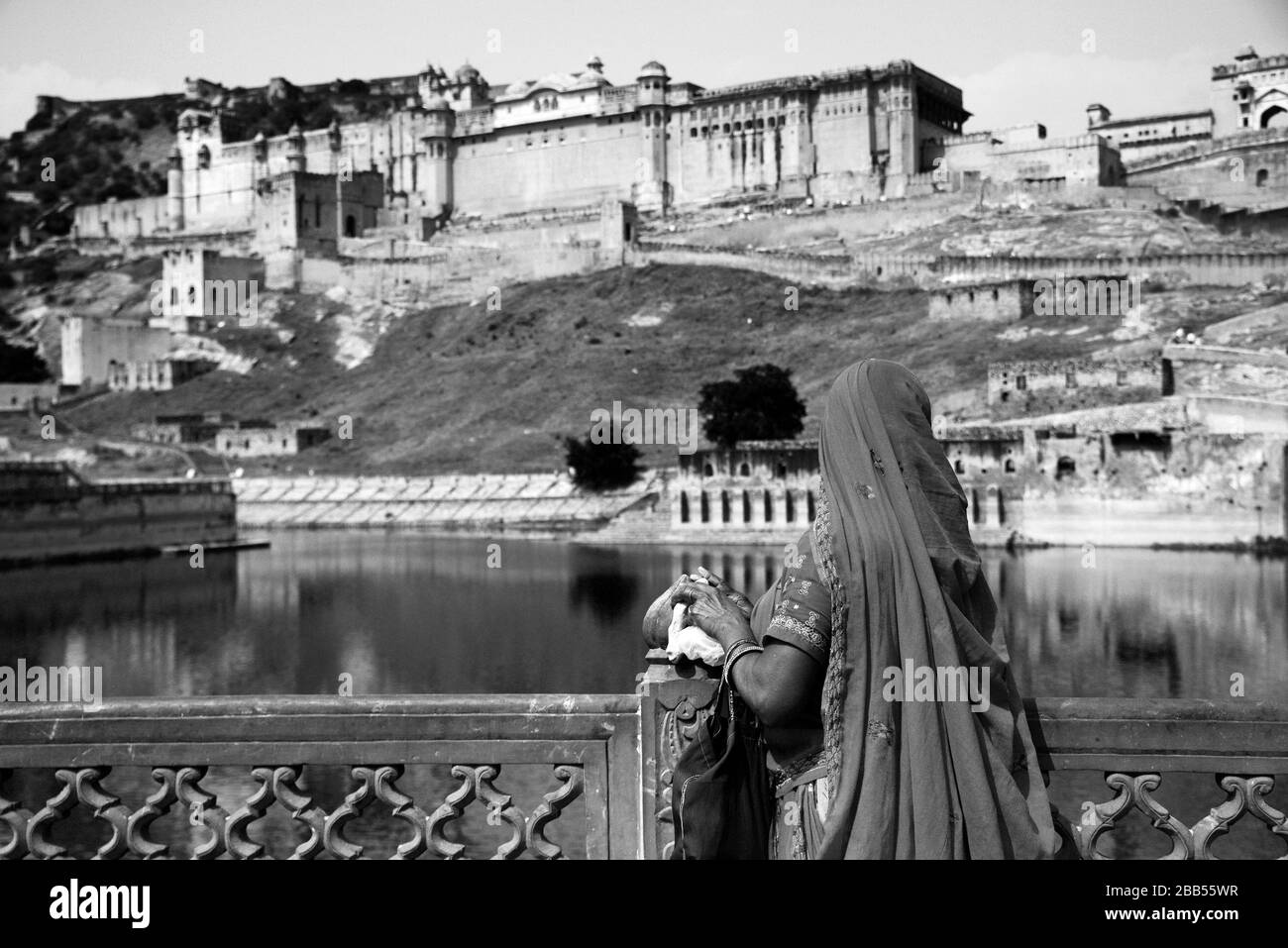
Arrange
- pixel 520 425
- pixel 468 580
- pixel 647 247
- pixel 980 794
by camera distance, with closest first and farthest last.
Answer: pixel 980 794
pixel 468 580
pixel 520 425
pixel 647 247

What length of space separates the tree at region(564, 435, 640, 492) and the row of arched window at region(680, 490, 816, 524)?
13.3 feet

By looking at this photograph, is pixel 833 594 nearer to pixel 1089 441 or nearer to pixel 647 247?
pixel 1089 441

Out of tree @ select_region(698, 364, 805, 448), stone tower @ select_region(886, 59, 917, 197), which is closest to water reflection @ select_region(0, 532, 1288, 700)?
tree @ select_region(698, 364, 805, 448)

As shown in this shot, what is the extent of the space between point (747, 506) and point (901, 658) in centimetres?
4862

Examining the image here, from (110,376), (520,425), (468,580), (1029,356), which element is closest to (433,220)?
(110,376)

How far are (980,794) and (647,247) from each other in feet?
266

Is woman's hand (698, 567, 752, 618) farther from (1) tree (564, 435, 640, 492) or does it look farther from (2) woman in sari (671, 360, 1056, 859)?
(1) tree (564, 435, 640, 492)

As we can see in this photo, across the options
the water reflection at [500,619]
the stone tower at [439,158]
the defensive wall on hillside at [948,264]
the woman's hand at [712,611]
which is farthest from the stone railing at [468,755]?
the stone tower at [439,158]

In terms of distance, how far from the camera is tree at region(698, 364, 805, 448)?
5422 cm

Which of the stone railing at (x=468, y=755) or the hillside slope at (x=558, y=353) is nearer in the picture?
the stone railing at (x=468, y=755)

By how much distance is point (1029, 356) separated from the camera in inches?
2280

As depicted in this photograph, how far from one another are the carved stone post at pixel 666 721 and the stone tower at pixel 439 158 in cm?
9923

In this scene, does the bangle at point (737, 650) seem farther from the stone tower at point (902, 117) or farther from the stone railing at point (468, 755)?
the stone tower at point (902, 117)

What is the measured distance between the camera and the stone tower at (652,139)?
303 ft
